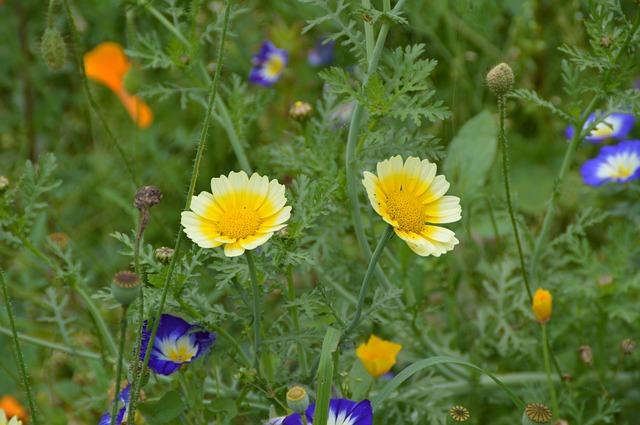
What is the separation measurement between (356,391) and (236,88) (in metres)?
0.70

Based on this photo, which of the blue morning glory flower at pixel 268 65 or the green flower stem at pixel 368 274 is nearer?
the green flower stem at pixel 368 274

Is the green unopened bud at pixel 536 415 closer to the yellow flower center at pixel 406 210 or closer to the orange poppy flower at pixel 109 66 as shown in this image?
the yellow flower center at pixel 406 210

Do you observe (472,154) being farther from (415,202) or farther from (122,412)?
(122,412)

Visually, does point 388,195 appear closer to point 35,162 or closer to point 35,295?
point 35,295

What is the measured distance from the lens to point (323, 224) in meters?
1.75

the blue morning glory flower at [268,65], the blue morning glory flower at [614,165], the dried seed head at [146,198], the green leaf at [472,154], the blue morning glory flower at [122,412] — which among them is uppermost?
the blue morning glory flower at [268,65]

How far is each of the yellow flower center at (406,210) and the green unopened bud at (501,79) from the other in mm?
226

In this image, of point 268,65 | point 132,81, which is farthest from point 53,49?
point 268,65

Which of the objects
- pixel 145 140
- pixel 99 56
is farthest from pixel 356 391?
pixel 99 56

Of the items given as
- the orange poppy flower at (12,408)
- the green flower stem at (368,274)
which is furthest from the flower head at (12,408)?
the green flower stem at (368,274)

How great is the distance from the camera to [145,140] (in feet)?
9.24

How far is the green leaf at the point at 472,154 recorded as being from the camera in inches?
86.8

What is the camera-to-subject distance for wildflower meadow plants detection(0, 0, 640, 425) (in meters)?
1.34

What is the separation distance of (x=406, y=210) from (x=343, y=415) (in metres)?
0.32
